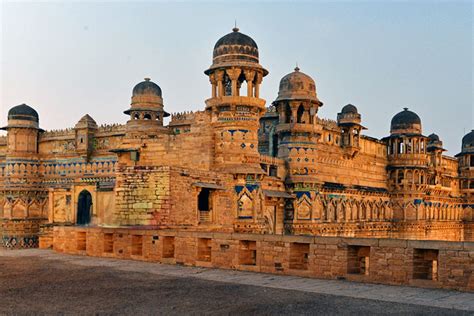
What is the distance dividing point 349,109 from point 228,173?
15.2m

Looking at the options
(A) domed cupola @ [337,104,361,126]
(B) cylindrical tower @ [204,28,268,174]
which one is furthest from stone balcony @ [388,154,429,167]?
(B) cylindrical tower @ [204,28,268,174]

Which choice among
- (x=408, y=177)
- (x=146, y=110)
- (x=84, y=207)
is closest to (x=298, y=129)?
(x=146, y=110)

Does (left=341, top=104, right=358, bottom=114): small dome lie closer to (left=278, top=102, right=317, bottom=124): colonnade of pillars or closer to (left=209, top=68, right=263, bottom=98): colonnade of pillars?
(left=278, top=102, right=317, bottom=124): colonnade of pillars

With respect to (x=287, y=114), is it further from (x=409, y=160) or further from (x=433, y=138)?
(x=433, y=138)

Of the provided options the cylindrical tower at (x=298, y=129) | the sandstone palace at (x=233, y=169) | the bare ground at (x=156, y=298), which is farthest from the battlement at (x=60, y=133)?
the bare ground at (x=156, y=298)

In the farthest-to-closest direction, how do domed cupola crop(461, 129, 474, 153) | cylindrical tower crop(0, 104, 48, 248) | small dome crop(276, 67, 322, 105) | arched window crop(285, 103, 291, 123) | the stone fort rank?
domed cupola crop(461, 129, 474, 153) < cylindrical tower crop(0, 104, 48, 248) < arched window crop(285, 103, 291, 123) < small dome crop(276, 67, 322, 105) < the stone fort

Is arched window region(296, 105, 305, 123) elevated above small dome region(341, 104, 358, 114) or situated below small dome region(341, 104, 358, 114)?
below

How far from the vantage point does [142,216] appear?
18.8 meters

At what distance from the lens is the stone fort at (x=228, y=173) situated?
1930 cm

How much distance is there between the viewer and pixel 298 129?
30.5m

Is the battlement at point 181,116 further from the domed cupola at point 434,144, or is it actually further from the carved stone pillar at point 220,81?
the domed cupola at point 434,144

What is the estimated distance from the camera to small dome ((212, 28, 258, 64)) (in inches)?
1005

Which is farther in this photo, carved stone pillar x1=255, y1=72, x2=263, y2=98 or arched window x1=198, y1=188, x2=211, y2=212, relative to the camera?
carved stone pillar x1=255, y1=72, x2=263, y2=98

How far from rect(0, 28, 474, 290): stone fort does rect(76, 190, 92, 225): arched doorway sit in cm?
6
